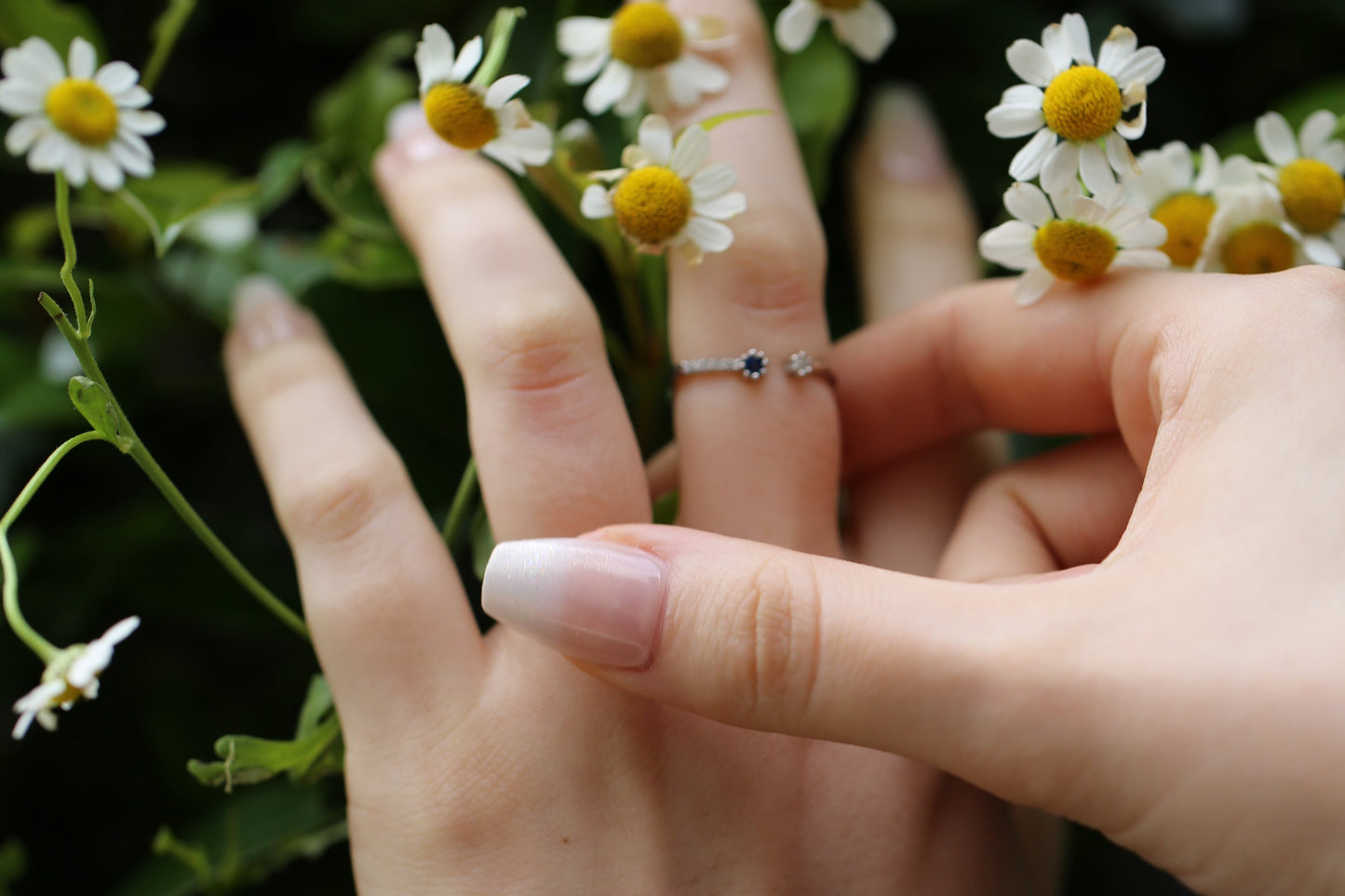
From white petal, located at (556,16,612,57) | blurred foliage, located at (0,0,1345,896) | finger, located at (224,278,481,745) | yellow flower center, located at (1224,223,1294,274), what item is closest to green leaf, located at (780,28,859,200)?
blurred foliage, located at (0,0,1345,896)

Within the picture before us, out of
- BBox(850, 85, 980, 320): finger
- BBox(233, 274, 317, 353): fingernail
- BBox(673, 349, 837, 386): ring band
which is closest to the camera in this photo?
BBox(673, 349, 837, 386): ring band

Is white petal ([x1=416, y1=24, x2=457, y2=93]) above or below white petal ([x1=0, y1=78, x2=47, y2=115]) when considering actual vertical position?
above

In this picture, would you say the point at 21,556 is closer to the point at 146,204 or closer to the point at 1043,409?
the point at 146,204

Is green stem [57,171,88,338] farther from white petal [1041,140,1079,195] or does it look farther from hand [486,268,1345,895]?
white petal [1041,140,1079,195]

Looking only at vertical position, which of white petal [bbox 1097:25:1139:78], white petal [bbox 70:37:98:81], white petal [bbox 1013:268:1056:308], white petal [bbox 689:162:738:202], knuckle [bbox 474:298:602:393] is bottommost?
knuckle [bbox 474:298:602:393]

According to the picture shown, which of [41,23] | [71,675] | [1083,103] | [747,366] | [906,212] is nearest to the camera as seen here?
[71,675]

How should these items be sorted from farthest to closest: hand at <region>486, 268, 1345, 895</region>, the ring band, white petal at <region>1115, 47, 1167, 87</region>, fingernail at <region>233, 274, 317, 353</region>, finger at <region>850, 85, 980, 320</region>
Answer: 1. finger at <region>850, 85, 980, 320</region>
2. fingernail at <region>233, 274, 317, 353</region>
3. the ring band
4. white petal at <region>1115, 47, 1167, 87</region>
5. hand at <region>486, 268, 1345, 895</region>

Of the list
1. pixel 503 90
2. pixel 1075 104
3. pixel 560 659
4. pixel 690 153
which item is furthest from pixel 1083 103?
pixel 560 659

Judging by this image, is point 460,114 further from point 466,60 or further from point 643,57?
point 643,57
